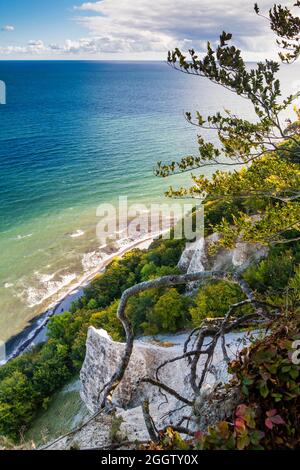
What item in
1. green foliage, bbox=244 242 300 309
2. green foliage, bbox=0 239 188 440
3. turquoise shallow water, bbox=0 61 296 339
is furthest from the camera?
turquoise shallow water, bbox=0 61 296 339

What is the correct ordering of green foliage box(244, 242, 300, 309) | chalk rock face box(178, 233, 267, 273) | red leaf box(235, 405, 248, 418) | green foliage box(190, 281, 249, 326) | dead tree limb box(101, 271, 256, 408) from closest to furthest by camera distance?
red leaf box(235, 405, 248, 418) < dead tree limb box(101, 271, 256, 408) < green foliage box(244, 242, 300, 309) < green foliage box(190, 281, 249, 326) < chalk rock face box(178, 233, 267, 273)

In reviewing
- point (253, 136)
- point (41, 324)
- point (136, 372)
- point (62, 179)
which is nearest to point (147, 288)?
point (253, 136)

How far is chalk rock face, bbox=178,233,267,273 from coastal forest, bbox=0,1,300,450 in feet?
2.09

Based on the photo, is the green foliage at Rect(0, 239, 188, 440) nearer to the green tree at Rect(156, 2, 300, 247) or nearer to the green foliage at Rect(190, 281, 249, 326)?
the green foliage at Rect(190, 281, 249, 326)

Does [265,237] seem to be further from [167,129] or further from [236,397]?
[167,129]

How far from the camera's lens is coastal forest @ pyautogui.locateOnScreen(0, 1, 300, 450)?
3.18m

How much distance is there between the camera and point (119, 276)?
27922mm

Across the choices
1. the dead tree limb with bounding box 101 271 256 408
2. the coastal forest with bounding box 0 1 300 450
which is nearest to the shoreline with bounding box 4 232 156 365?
the coastal forest with bounding box 0 1 300 450

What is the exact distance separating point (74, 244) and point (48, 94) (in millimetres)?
159490

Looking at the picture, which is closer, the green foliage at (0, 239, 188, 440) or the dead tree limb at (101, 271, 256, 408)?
the dead tree limb at (101, 271, 256, 408)

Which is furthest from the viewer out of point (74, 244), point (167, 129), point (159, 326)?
point (167, 129)

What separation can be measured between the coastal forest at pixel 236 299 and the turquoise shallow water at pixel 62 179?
11.4 m

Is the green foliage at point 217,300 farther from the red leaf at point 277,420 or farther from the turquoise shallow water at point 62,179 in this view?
the turquoise shallow water at point 62,179
